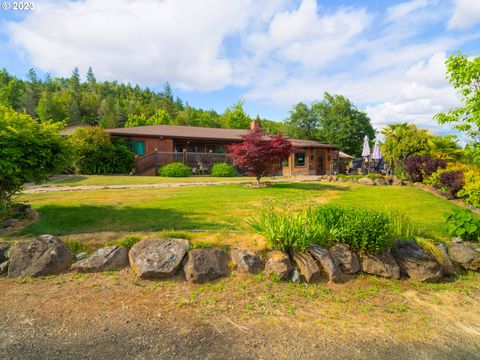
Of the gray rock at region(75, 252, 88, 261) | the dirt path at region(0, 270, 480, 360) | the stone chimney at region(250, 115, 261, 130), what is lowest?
the dirt path at region(0, 270, 480, 360)

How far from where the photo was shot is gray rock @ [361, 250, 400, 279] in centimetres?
421

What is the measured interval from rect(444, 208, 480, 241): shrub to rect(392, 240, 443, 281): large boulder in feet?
4.17

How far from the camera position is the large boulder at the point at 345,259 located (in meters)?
4.17

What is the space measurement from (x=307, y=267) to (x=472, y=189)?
8148 millimetres

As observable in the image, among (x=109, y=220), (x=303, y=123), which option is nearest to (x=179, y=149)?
(x=109, y=220)

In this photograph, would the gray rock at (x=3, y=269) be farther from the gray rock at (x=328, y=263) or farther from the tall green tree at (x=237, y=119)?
the tall green tree at (x=237, y=119)

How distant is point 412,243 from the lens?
15.2ft

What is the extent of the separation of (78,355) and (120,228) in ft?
9.56

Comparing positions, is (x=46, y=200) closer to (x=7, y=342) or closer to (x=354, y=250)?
(x=7, y=342)

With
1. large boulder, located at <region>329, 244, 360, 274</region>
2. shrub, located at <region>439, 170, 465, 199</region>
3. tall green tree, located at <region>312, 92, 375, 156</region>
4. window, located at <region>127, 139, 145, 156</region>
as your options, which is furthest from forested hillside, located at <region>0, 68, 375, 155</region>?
large boulder, located at <region>329, 244, 360, 274</region>

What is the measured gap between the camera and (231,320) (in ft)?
9.87

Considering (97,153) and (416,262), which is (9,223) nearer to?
(416,262)

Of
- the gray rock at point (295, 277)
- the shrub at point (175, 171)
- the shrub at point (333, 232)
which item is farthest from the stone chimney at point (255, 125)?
the gray rock at point (295, 277)

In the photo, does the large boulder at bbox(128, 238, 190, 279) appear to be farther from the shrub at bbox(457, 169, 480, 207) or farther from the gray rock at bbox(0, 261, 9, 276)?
the shrub at bbox(457, 169, 480, 207)
